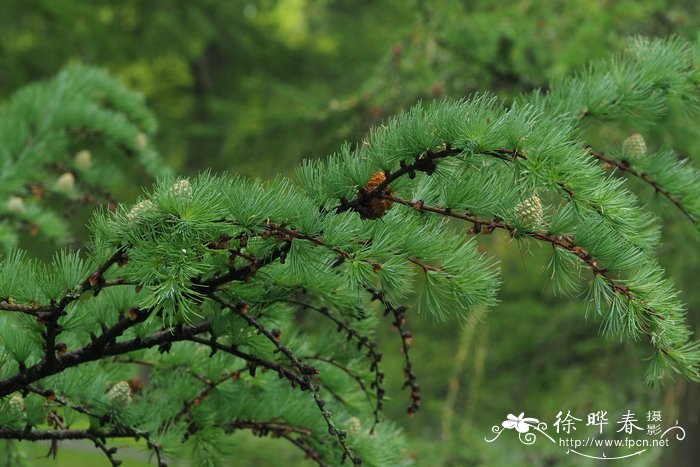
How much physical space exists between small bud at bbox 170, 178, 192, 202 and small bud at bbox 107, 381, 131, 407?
1.66 ft

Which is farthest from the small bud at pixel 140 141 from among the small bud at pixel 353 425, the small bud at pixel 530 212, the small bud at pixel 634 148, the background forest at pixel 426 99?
the small bud at pixel 530 212

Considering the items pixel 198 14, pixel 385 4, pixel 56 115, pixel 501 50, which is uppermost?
pixel 385 4

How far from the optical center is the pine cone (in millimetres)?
1241

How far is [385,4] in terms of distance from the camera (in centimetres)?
797

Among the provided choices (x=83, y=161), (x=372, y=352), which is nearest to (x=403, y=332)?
(x=372, y=352)

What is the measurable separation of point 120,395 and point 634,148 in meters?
1.07

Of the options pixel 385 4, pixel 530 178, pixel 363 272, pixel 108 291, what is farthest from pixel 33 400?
pixel 385 4

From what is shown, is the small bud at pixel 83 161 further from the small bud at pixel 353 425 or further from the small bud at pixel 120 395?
the small bud at pixel 353 425

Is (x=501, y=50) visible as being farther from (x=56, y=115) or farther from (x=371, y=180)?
(x=371, y=180)

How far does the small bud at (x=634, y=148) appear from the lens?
1.65 m

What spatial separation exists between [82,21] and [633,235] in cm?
Answer: 671

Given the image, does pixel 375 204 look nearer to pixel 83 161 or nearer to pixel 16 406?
pixel 16 406

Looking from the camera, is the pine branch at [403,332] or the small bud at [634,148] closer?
the pine branch at [403,332]

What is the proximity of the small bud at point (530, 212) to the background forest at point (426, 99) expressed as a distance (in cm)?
6
